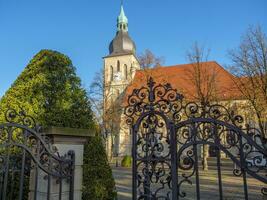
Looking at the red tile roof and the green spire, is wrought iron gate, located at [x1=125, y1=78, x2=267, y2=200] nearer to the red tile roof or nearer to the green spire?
the red tile roof

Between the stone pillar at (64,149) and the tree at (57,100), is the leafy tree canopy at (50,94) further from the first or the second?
the stone pillar at (64,149)

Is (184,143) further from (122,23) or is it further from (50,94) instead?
(122,23)

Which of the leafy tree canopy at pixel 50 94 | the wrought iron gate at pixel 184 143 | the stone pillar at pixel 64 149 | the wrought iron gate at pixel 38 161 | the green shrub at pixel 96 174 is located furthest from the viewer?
the leafy tree canopy at pixel 50 94

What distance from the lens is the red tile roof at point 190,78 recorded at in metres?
20.5

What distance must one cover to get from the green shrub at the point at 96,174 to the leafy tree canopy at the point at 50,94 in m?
0.47

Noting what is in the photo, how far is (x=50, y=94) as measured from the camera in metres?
5.59

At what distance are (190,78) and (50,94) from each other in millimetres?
17355

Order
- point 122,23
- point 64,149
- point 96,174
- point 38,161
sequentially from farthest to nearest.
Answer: point 122,23 → point 96,174 → point 64,149 → point 38,161

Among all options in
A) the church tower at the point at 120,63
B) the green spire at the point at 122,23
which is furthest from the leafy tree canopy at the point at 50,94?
the green spire at the point at 122,23

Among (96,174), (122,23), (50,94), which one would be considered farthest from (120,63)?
(96,174)

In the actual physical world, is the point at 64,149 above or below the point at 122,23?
below

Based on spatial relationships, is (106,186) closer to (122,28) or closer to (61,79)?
(61,79)

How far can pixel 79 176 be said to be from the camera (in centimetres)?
410

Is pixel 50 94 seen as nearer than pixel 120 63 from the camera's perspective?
Yes
